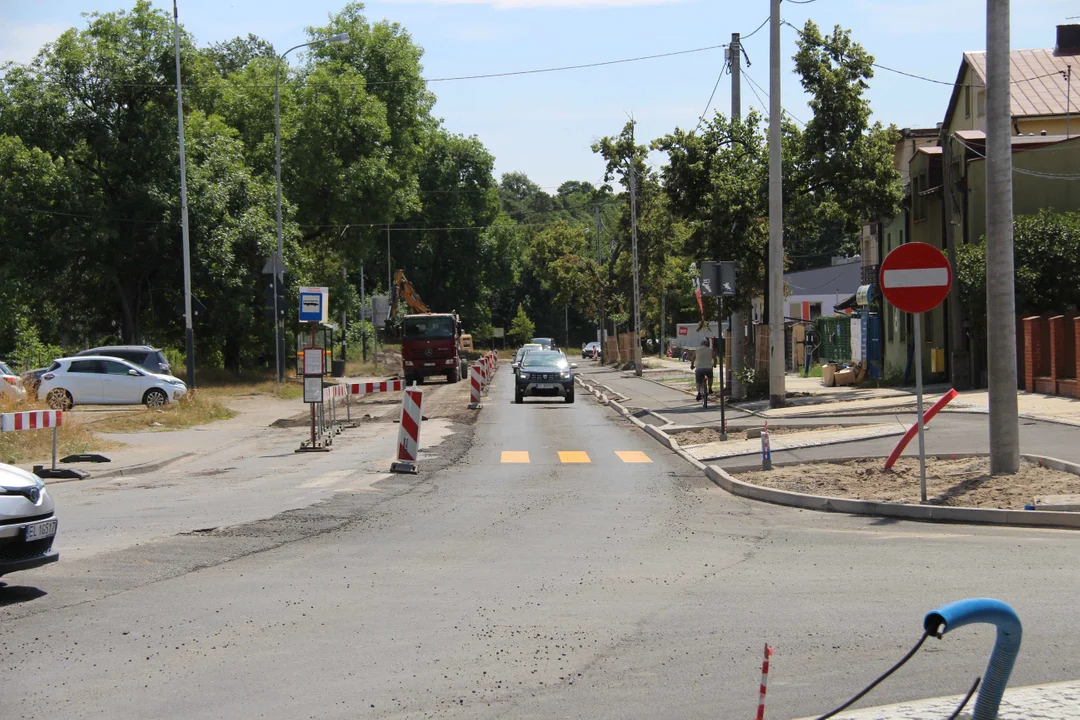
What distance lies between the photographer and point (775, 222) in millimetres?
26188

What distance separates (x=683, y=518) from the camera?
11656 mm

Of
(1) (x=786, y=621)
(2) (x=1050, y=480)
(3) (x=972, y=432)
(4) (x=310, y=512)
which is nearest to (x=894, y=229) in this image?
(3) (x=972, y=432)

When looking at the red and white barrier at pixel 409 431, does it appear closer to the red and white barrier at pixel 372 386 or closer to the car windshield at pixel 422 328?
the red and white barrier at pixel 372 386

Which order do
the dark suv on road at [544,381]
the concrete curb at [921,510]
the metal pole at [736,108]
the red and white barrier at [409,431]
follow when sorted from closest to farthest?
the concrete curb at [921,510] < the red and white barrier at [409,431] < the metal pole at [736,108] < the dark suv on road at [544,381]

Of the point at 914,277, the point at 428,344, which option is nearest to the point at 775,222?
the point at 914,277

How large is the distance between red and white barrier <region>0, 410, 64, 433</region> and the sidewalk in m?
14.1

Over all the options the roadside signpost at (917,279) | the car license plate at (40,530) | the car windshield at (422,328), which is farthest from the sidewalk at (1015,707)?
the car windshield at (422,328)

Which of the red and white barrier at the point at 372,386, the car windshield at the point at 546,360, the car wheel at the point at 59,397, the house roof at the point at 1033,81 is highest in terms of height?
the house roof at the point at 1033,81

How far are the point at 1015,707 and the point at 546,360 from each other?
30567mm

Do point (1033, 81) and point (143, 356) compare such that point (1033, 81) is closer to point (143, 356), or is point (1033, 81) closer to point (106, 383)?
point (143, 356)

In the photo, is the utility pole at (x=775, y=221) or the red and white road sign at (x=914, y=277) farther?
the utility pole at (x=775, y=221)

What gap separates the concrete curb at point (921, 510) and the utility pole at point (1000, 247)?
962mm

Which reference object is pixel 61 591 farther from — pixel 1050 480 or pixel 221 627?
pixel 1050 480

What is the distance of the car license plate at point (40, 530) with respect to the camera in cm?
778
